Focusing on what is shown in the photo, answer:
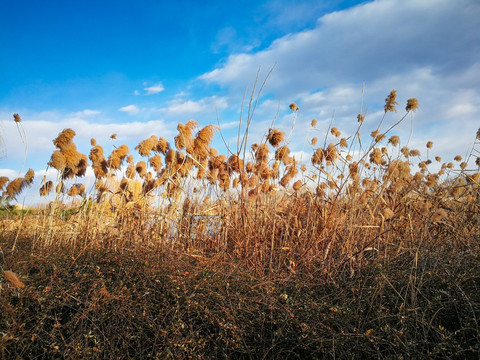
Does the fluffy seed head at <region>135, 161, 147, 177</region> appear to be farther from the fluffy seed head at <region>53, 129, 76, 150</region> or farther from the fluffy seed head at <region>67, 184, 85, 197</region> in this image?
the fluffy seed head at <region>53, 129, 76, 150</region>

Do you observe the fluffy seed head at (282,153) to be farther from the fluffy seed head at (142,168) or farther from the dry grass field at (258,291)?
the fluffy seed head at (142,168)

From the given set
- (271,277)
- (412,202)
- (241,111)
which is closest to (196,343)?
(271,277)

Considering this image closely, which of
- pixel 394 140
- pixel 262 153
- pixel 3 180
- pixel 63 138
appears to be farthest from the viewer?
pixel 3 180

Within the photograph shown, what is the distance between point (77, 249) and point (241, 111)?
238 centimetres

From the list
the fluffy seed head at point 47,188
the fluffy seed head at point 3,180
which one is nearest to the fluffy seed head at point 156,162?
the fluffy seed head at point 47,188

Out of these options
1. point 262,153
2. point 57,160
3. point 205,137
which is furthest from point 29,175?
point 262,153

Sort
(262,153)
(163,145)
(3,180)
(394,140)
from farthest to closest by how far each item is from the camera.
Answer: (3,180)
(163,145)
(394,140)
(262,153)

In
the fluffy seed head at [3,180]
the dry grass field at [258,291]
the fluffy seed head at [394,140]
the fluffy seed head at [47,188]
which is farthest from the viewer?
the fluffy seed head at [3,180]

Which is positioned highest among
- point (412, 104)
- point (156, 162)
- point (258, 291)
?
point (412, 104)

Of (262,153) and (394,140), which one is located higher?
(394,140)

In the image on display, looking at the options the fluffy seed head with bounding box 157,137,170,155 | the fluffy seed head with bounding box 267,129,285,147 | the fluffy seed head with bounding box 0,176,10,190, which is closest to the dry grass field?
the fluffy seed head with bounding box 267,129,285,147

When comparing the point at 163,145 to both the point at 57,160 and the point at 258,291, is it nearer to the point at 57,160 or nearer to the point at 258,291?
the point at 57,160

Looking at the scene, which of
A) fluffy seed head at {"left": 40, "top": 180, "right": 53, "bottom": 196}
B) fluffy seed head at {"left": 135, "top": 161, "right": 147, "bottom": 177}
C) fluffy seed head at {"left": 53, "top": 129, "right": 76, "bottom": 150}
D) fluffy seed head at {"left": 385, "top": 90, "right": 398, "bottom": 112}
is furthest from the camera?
fluffy seed head at {"left": 135, "top": 161, "right": 147, "bottom": 177}

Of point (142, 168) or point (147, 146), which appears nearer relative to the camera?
point (147, 146)
